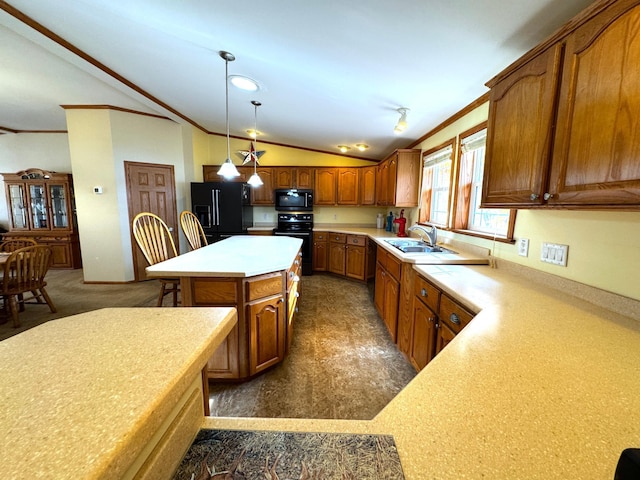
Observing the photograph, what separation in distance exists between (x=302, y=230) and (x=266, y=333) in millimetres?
2832

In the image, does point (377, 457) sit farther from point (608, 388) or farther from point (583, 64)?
point (583, 64)

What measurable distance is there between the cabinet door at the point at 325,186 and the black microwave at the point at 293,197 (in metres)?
0.22

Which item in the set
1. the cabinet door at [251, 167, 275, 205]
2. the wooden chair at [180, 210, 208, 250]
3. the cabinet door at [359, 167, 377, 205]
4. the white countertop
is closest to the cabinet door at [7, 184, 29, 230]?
the cabinet door at [251, 167, 275, 205]

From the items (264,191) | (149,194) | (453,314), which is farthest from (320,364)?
(149,194)

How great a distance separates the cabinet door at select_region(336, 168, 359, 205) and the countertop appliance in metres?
0.72

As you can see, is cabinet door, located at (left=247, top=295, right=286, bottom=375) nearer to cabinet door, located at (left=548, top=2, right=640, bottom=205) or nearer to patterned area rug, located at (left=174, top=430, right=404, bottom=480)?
patterned area rug, located at (left=174, top=430, right=404, bottom=480)

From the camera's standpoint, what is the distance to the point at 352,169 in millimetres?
4746

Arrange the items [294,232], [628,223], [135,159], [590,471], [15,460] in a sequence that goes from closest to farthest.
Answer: [15,460]
[590,471]
[628,223]
[135,159]
[294,232]

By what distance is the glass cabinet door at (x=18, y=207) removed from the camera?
4805 mm

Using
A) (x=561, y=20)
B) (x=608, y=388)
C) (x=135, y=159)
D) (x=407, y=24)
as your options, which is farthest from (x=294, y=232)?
(x=608, y=388)

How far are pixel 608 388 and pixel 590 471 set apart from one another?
0.34m

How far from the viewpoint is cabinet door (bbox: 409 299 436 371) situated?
5.33 feet

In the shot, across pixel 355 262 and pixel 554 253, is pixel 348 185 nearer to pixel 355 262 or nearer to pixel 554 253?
pixel 355 262

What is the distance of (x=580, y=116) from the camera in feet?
3.26
